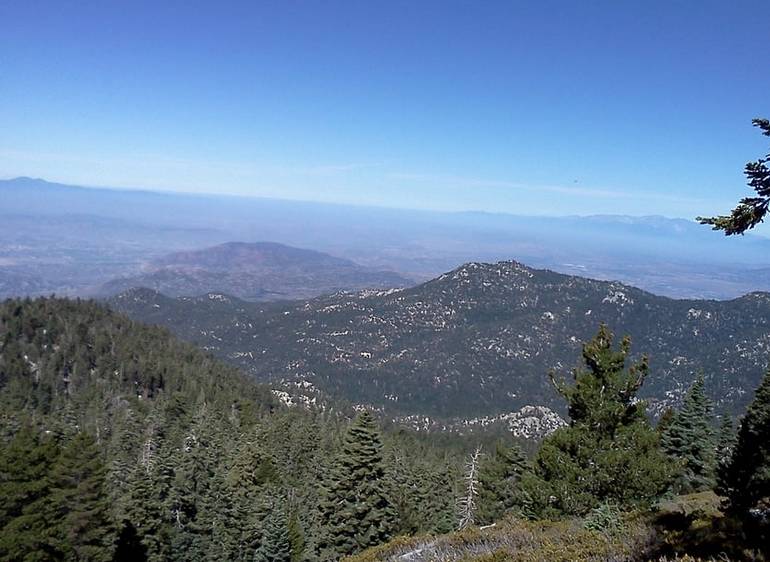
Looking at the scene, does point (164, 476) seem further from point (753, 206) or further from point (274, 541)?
point (753, 206)

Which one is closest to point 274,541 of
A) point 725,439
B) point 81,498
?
point 81,498

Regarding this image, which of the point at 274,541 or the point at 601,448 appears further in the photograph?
the point at 274,541

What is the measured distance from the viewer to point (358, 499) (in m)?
21.7

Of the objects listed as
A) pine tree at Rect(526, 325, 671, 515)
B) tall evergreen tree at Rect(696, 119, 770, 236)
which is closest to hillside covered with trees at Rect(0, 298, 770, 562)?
pine tree at Rect(526, 325, 671, 515)

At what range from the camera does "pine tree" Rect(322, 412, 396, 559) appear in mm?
21594

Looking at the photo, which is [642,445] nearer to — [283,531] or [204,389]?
[283,531]

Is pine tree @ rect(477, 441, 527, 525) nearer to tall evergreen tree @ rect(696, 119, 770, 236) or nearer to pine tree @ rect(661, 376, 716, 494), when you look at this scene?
pine tree @ rect(661, 376, 716, 494)

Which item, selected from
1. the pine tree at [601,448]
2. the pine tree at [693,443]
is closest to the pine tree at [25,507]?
the pine tree at [601,448]

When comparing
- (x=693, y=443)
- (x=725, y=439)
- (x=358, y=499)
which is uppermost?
(x=693, y=443)

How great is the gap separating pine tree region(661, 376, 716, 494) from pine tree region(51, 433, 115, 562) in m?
30.9

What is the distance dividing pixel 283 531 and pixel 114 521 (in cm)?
1115

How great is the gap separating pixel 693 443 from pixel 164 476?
3438 cm

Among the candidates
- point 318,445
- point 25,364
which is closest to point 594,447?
point 318,445

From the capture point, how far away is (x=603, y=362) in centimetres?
1472
